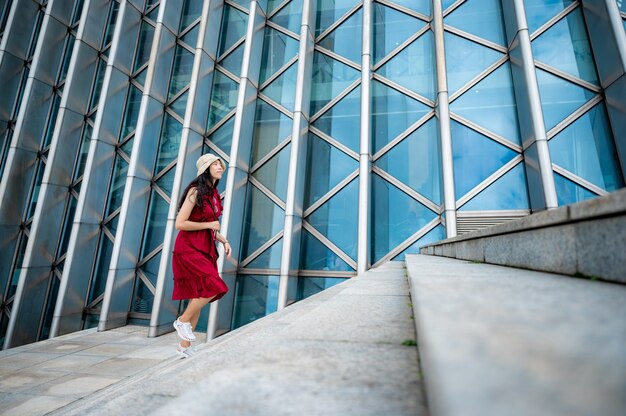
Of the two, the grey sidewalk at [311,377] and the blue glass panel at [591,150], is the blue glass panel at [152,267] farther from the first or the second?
the blue glass panel at [591,150]

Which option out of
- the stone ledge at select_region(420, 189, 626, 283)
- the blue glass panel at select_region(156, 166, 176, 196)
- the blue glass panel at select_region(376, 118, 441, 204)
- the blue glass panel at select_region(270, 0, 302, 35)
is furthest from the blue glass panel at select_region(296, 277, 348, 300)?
the blue glass panel at select_region(270, 0, 302, 35)

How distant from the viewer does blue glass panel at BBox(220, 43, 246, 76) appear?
8.30m

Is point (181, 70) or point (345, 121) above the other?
point (181, 70)

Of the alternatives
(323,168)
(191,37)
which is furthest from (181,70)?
(323,168)

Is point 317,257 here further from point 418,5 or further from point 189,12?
point 189,12

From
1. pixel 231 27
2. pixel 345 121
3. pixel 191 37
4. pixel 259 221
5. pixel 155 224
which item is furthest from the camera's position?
pixel 191 37

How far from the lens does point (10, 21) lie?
30.7 feet

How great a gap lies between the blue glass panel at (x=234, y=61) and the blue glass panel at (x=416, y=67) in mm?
3690

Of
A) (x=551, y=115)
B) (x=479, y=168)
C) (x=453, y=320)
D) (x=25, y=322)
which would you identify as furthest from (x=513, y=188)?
(x=25, y=322)

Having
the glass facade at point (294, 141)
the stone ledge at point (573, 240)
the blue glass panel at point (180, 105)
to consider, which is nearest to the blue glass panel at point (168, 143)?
the glass facade at point (294, 141)

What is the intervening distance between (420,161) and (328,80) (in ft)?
10.0

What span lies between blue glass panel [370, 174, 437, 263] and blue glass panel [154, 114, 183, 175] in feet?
17.2

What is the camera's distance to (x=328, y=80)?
25.4 feet

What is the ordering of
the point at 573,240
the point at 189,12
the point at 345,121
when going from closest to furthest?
the point at 573,240 < the point at 345,121 < the point at 189,12
